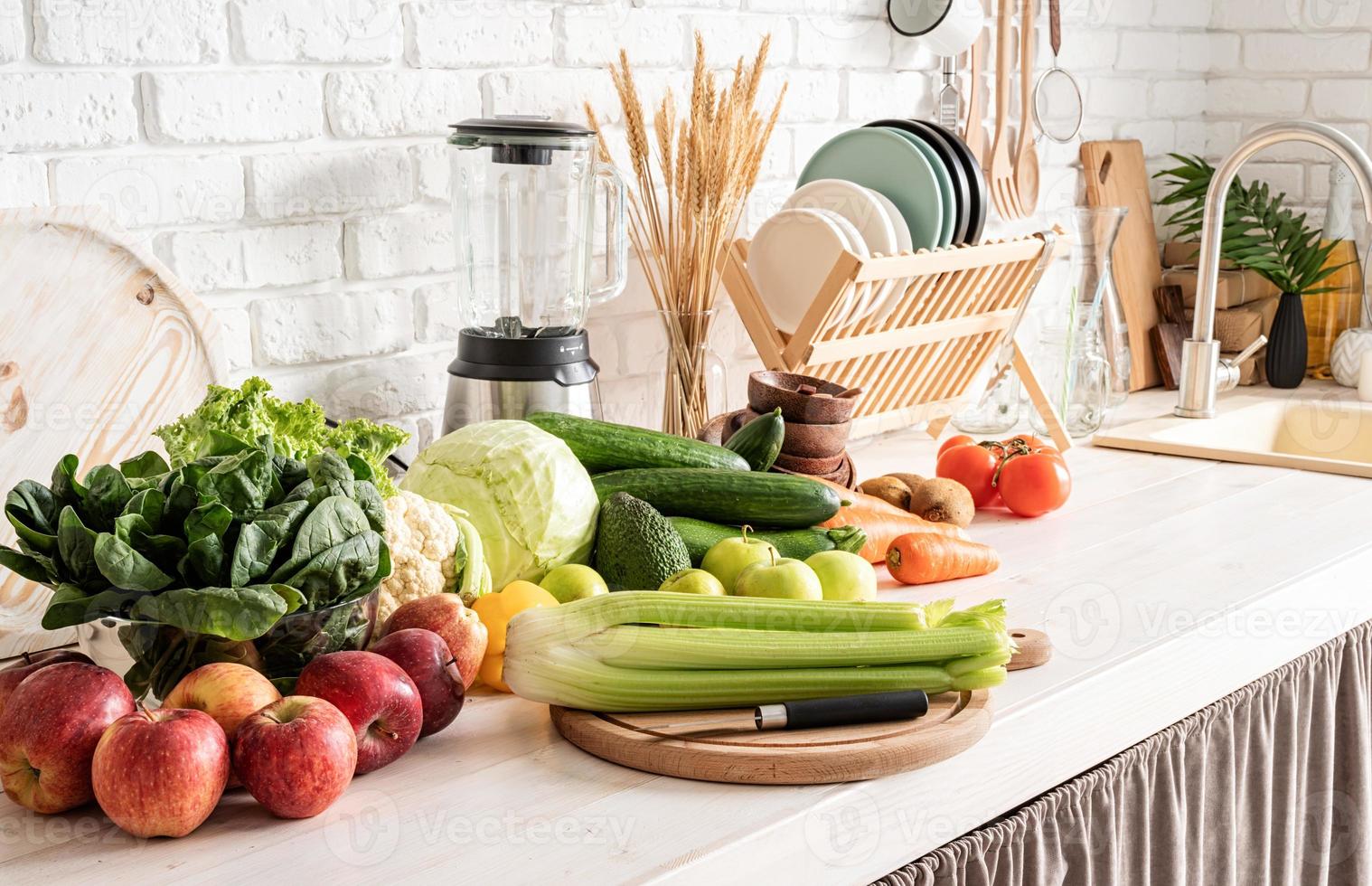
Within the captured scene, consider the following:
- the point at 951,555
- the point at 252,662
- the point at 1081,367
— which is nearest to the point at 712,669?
the point at 252,662

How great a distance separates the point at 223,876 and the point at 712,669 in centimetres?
35

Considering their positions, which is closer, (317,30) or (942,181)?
(317,30)

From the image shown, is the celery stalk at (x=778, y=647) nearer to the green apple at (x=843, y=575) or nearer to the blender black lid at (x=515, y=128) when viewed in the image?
the green apple at (x=843, y=575)

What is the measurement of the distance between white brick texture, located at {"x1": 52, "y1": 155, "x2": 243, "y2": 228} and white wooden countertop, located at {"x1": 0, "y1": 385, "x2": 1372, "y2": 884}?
0.55m

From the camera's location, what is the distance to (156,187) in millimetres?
1195

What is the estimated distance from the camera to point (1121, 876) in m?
1.14

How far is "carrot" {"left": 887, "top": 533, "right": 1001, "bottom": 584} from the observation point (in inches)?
50.1

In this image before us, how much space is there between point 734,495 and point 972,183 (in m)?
0.71

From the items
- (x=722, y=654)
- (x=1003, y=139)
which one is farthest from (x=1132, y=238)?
(x=722, y=654)

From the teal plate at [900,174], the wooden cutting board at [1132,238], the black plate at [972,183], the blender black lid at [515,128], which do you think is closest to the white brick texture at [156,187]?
the blender black lid at [515,128]

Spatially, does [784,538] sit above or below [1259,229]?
below

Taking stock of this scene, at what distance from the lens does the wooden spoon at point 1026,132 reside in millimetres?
2154

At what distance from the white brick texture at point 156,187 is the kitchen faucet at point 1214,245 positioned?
1376 millimetres

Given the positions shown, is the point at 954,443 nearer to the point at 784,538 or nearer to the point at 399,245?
the point at 784,538
